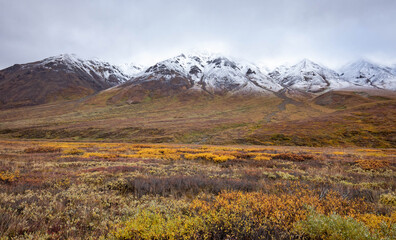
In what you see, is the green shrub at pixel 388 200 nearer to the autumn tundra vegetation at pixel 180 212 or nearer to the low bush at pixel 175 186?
the autumn tundra vegetation at pixel 180 212

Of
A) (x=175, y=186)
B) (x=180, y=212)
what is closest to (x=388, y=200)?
(x=180, y=212)

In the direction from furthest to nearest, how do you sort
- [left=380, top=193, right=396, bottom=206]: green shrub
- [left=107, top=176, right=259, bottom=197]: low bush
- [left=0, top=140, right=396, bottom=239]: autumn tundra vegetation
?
[left=107, top=176, right=259, bottom=197]: low bush → [left=380, top=193, right=396, bottom=206]: green shrub → [left=0, top=140, right=396, bottom=239]: autumn tundra vegetation

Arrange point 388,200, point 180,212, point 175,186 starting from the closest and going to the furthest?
point 180,212 < point 388,200 < point 175,186

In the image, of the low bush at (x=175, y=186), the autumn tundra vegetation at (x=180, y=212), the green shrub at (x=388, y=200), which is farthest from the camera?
the low bush at (x=175, y=186)

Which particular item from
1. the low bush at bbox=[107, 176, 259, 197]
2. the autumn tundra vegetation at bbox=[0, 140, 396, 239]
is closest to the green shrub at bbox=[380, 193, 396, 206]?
the autumn tundra vegetation at bbox=[0, 140, 396, 239]

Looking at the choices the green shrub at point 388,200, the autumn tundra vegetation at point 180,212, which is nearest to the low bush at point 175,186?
the autumn tundra vegetation at point 180,212

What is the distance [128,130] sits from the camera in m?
56.8

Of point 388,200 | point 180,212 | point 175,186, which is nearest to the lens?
point 180,212

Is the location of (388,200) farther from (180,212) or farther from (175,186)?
(175,186)

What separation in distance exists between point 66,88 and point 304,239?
240m

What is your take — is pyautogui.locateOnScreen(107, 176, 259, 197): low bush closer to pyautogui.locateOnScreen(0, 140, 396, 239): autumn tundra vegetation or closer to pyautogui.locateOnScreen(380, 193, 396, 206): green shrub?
pyautogui.locateOnScreen(0, 140, 396, 239): autumn tundra vegetation

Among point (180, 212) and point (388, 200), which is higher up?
point (180, 212)

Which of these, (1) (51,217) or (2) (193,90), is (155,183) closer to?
(1) (51,217)

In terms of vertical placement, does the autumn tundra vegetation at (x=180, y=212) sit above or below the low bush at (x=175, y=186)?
above
